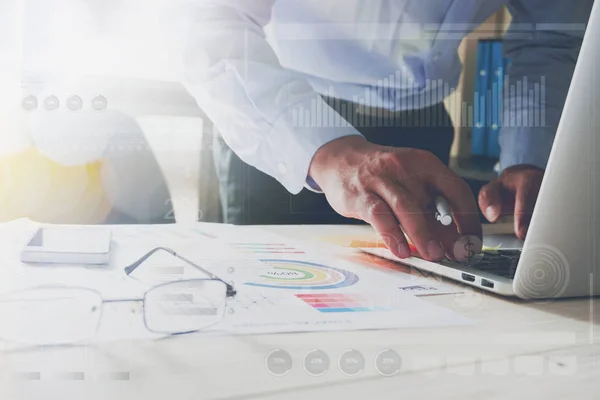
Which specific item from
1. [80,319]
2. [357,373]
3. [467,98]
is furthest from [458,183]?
[80,319]

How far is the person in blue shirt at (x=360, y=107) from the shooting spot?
538 millimetres

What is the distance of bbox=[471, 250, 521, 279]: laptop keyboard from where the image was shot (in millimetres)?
504

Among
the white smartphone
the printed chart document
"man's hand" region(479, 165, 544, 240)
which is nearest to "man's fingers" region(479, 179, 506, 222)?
"man's hand" region(479, 165, 544, 240)

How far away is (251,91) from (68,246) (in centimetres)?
25

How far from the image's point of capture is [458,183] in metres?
0.56
